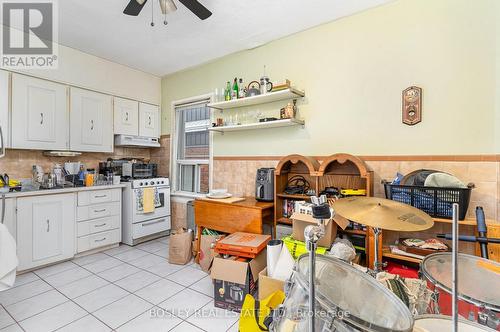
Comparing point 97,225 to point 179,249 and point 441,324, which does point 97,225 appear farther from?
point 441,324

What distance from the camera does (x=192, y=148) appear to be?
13.2 ft

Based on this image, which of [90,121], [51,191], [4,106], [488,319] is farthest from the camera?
[90,121]

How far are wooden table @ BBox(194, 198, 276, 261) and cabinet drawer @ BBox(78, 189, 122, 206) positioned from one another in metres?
1.38

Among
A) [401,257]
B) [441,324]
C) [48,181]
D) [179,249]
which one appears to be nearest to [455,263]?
[441,324]

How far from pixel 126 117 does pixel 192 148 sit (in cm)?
116

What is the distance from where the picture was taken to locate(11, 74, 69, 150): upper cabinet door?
273 centimetres

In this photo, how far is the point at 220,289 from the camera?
2043 mm

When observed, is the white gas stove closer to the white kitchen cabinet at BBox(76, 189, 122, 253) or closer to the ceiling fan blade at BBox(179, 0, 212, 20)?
the white kitchen cabinet at BBox(76, 189, 122, 253)

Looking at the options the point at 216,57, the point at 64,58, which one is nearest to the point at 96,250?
the point at 64,58

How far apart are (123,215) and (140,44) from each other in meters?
2.46

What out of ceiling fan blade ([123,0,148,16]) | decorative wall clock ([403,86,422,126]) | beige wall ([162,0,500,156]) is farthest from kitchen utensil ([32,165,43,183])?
decorative wall clock ([403,86,422,126])

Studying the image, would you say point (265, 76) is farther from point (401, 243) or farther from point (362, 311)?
A: point (362, 311)

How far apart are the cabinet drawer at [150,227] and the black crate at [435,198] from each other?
10.8 ft

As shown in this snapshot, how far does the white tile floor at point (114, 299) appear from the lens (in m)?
1.80
